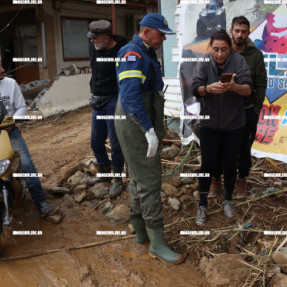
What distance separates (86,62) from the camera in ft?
42.8

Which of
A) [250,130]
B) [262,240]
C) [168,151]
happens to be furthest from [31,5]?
[262,240]

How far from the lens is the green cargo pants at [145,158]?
3.03 meters

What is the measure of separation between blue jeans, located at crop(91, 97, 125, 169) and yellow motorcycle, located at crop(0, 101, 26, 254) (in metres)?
1.18

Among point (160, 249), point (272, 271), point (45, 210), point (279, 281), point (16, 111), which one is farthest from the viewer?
point (45, 210)

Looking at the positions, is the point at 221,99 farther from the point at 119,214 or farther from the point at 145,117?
the point at 119,214

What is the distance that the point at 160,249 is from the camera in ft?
10.5

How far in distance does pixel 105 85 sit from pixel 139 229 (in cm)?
190

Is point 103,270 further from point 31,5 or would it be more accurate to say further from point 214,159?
point 31,5

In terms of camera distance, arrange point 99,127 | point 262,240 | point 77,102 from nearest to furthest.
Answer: point 262,240, point 99,127, point 77,102

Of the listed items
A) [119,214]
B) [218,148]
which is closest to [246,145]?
[218,148]

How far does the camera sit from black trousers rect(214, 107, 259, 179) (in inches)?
153

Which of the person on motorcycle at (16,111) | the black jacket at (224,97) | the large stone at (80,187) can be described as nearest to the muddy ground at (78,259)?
the large stone at (80,187)

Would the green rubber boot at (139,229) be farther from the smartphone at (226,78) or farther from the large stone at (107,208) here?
the smartphone at (226,78)

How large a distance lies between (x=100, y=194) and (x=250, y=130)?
2.10 metres
